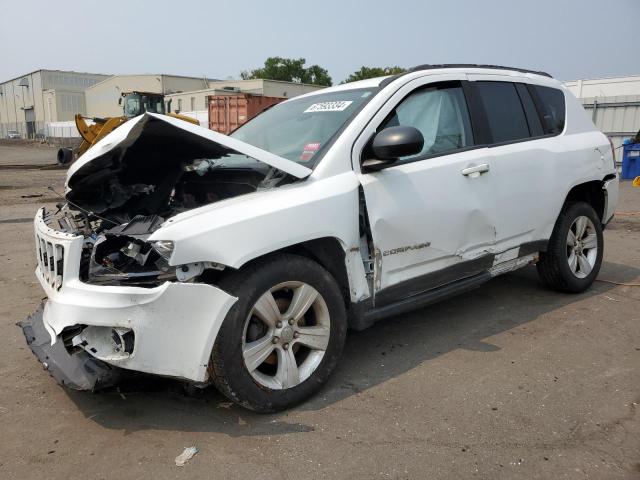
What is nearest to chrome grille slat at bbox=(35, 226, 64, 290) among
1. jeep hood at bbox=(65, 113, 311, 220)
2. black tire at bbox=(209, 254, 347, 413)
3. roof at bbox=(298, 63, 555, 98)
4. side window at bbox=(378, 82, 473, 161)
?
jeep hood at bbox=(65, 113, 311, 220)

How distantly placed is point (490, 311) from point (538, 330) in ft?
1.66

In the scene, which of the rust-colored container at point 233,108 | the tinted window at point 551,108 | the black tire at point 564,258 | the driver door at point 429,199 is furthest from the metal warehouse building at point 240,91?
the driver door at point 429,199

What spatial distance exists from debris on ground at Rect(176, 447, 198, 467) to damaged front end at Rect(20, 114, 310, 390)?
33cm

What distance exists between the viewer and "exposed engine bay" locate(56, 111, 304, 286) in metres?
2.75

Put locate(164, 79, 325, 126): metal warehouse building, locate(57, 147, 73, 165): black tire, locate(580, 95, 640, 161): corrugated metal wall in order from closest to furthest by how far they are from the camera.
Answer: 1. locate(57, 147, 73, 165): black tire
2. locate(580, 95, 640, 161): corrugated metal wall
3. locate(164, 79, 325, 126): metal warehouse building

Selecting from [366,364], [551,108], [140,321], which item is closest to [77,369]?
[140,321]

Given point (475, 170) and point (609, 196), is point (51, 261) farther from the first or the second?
point (609, 196)

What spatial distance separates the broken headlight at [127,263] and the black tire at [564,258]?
3417mm

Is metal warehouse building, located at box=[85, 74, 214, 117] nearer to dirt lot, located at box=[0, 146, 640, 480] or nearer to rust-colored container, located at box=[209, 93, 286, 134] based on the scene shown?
rust-colored container, located at box=[209, 93, 286, 134]

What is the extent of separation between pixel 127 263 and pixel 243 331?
718 millimetres

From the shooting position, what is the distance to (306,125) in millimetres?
3639

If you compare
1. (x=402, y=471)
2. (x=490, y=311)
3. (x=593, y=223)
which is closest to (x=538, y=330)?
(x=490, y=311)

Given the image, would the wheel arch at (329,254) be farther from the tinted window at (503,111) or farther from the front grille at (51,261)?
the tinted window at (503,111)

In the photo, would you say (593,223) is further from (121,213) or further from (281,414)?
(121,213)
